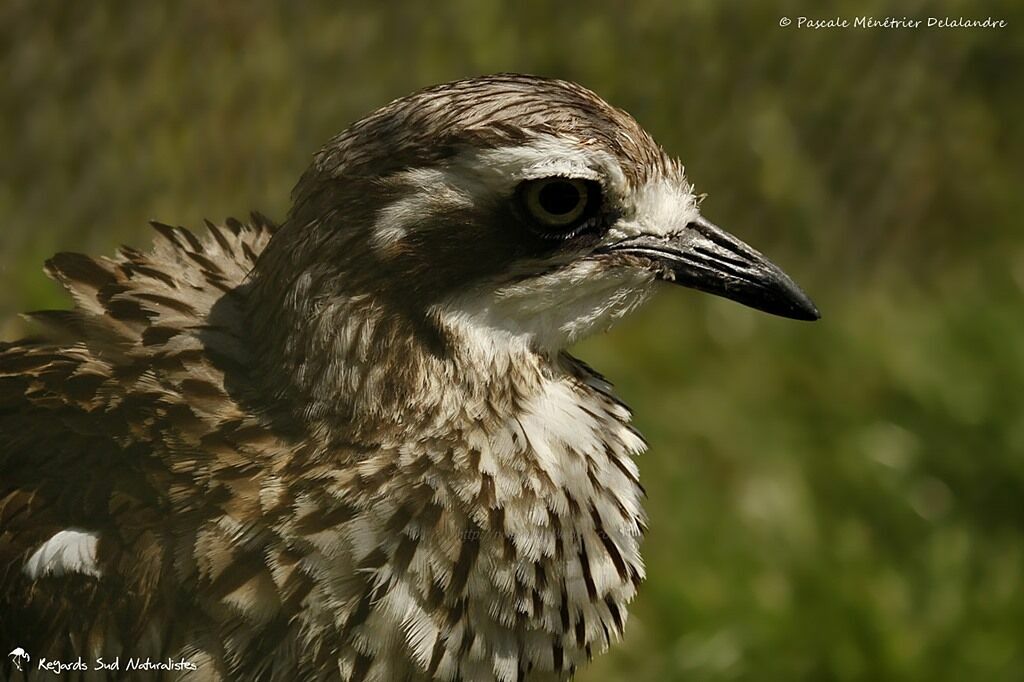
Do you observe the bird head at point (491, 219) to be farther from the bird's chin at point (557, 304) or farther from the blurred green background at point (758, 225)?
the blurred green background at point (758, 225)

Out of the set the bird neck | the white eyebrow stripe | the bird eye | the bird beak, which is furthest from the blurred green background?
the bird eye

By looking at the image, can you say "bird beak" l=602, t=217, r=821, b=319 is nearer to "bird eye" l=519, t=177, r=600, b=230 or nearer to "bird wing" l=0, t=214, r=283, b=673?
"bird eye" l=519, t=177, r=600, b=230

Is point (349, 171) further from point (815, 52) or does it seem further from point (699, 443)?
point (815, 52)

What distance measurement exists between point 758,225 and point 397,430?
3.52 meters

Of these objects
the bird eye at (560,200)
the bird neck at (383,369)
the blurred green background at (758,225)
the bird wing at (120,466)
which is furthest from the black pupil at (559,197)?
the blurred green background at (758,225)

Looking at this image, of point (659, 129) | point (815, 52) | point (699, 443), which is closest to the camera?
point (699, 443)

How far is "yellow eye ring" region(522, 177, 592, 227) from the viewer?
8.88ft

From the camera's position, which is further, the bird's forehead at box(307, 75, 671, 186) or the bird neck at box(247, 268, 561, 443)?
the bird neck at box(247, 268, 561, 443)

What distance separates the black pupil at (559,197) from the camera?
8.92 ft

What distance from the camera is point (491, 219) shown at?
2.75 m

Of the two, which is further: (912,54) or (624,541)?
(912,54)

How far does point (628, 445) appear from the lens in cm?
302

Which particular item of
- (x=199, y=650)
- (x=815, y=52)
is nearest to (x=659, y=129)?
(x=815, y=52)

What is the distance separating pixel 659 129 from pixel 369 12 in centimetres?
115
